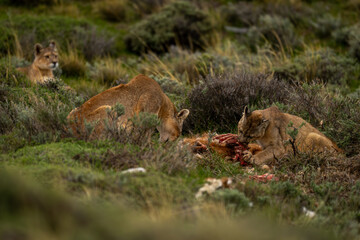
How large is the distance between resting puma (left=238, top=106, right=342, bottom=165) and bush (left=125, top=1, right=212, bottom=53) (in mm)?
10417

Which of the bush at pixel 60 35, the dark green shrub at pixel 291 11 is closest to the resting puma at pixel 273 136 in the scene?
the bush at pixel 60 35

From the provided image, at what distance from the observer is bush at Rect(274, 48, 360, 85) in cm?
1386

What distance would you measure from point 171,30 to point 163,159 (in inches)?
527

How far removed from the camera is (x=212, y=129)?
9562 mm

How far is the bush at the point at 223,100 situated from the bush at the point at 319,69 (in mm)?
3215

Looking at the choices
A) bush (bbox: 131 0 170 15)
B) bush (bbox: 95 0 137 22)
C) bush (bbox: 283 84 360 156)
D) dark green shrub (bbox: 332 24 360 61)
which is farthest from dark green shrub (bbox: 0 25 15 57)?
dark green shrub (bbox: 332 24 360 61)

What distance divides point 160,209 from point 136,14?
17.8 m

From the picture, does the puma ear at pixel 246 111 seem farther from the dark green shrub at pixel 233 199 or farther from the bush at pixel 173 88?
the bush at pixel 173 88

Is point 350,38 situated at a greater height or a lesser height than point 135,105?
lesser

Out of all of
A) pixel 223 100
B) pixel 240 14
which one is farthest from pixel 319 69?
pixel 240 14

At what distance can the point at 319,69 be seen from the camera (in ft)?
46.8

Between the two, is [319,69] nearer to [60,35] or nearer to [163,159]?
[60,35]

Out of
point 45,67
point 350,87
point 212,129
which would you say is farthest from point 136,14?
point 212,129

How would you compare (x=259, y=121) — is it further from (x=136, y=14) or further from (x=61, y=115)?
(x=136, y=14)
